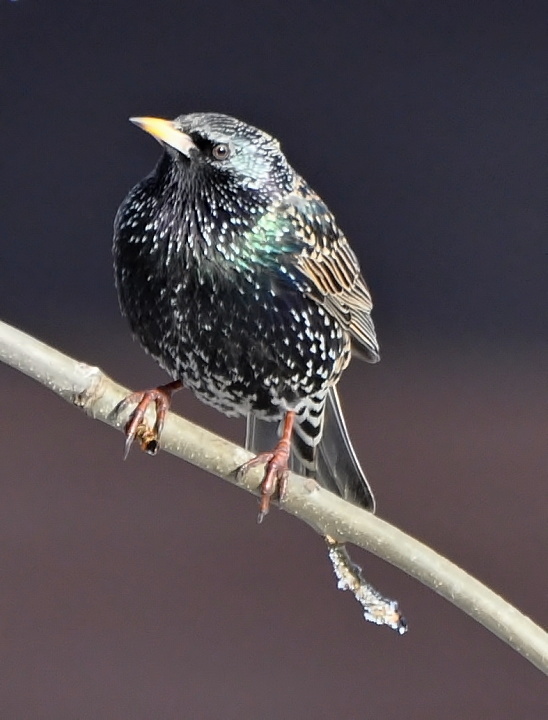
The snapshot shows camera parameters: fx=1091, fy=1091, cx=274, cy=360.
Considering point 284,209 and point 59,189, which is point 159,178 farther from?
point 59,189

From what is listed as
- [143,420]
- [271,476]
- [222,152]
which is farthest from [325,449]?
[222,152]

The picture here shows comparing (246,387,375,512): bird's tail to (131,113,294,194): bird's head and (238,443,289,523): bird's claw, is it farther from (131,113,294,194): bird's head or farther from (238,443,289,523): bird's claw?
(131,113,294,194): bird's head

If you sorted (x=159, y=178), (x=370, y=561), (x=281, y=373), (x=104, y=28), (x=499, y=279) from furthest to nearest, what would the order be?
1. (x=370, y=561)
2. (x=499, y=279)
3. (x=104, y=28)
4. (x=281, y=373)
5. (x=159, y=178)

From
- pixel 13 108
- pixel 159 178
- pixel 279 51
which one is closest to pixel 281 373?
pixel 159 178

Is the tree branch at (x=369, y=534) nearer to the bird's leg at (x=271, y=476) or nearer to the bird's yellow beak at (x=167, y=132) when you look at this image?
the bird's leg at (x=271, y=476)

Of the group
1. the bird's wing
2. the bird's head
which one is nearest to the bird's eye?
the bird's head

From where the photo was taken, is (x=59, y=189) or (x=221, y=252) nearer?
(x=221, y=252)

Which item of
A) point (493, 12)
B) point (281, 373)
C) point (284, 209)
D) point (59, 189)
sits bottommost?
point (281, 373)
